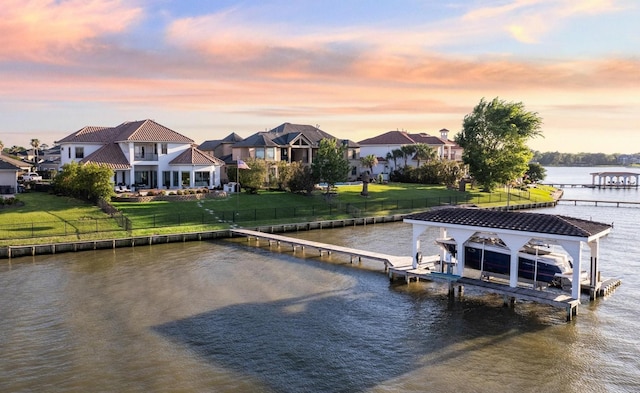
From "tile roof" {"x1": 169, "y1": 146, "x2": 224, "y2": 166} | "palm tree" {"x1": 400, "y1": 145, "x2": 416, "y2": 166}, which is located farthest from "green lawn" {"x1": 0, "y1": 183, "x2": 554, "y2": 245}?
"palm tree" {"x1": 400, "y1": 145, "x2": 416, "y2": 166}

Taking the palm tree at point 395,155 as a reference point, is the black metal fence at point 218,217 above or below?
below

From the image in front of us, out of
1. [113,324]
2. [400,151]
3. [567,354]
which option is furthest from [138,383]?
[400,151]

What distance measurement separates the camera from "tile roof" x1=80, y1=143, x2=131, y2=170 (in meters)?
61.3

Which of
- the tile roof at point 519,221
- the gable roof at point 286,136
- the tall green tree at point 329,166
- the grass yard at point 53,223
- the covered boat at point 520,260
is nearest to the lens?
the tile roof at point 519,221

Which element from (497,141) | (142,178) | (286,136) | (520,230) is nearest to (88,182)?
(142,178)

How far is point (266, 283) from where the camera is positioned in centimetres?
3144

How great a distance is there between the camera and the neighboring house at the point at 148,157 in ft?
208

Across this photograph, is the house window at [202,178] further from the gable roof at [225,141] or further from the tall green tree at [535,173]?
the tall green tree at [535,173]

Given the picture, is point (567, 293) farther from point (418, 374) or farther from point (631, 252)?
point (631, 252)

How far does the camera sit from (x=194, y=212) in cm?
5253

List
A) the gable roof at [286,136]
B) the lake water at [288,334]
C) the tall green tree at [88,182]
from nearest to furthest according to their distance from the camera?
the lake water at [288,334] < the tall green tree at [88,182] < the gable roof at [286,136]

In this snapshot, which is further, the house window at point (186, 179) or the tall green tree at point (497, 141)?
the tall green tree at point (497, 141)

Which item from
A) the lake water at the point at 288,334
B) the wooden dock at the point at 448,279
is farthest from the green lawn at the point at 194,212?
the wooden dock at the point at 448,279

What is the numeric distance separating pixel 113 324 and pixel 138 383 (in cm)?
680
